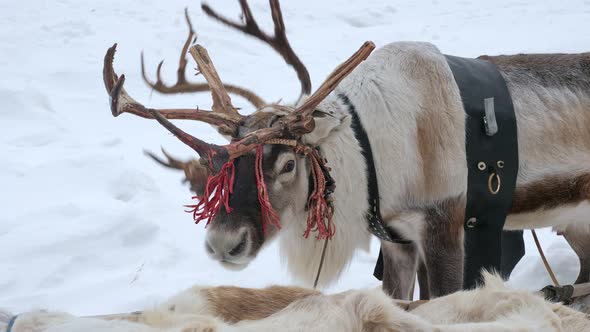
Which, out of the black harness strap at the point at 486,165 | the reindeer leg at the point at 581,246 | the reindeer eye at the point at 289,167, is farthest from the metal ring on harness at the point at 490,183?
the reindeer leg at the point at 581,246

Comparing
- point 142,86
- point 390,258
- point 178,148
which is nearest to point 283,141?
point 390,258

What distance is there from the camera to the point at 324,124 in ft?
7.92

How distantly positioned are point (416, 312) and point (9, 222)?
2734 millimetres

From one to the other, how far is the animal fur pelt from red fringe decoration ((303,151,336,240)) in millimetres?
805

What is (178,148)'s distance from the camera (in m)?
4.90

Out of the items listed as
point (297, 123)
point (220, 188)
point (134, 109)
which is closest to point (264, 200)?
point (220, 188)

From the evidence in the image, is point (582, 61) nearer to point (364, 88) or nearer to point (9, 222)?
point (364, 88)

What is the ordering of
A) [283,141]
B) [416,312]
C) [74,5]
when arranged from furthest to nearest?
[74,5] → [283,141] → [416,312]

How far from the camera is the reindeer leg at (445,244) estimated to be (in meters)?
2.47

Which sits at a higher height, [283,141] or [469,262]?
[283,141]

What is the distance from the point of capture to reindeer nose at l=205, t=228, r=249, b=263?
2.26 m

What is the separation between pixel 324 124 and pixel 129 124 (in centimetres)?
308

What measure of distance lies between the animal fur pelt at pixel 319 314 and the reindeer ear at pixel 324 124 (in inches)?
36.1

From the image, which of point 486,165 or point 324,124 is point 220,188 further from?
point 486,165
